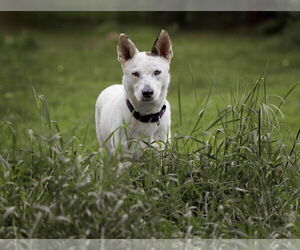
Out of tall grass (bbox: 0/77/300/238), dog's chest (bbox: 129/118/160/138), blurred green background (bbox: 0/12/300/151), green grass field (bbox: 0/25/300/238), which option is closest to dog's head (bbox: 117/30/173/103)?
dog's chest (bbox: 129/118/160/138)

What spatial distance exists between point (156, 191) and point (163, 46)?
1284 mm

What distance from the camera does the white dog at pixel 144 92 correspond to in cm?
499

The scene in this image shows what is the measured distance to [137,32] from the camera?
1614cm

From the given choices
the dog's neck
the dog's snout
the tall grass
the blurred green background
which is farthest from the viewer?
the blurred green background

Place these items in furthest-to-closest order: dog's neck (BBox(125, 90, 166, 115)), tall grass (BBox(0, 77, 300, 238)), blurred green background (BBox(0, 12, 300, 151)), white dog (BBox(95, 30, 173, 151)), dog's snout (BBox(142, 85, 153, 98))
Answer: blurred green background (BBox(0, 12, 300, 151)) < dog's neck (BBox(125, 90, 166, 115)) < white dog (BBox(95, 30, 173, 151)) < dog's snout (BBox(142, 85, 153, 98)) < tall grass (BBox(0, 77, 300, 238))

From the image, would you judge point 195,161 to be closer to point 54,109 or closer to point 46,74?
point 54,109

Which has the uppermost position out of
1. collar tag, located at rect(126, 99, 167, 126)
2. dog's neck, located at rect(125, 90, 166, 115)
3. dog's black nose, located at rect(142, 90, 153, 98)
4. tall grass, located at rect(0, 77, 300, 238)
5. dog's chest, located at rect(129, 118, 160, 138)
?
dog's black nose, located at rect(142, 90, 153, 98)

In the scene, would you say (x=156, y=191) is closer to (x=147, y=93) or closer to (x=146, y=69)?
(x=147, y=93)

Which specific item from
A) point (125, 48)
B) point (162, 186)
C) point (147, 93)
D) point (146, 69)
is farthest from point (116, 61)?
point (162, 186)

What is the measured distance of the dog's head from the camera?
494 cm

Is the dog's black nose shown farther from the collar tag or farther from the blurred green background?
the blurred green background

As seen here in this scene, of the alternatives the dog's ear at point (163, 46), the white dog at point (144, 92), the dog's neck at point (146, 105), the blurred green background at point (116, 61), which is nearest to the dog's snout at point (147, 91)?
the white dog at point (144, 92)

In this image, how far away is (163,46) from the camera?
512 cm

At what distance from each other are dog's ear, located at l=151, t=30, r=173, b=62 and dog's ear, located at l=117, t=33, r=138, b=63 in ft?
0.49
